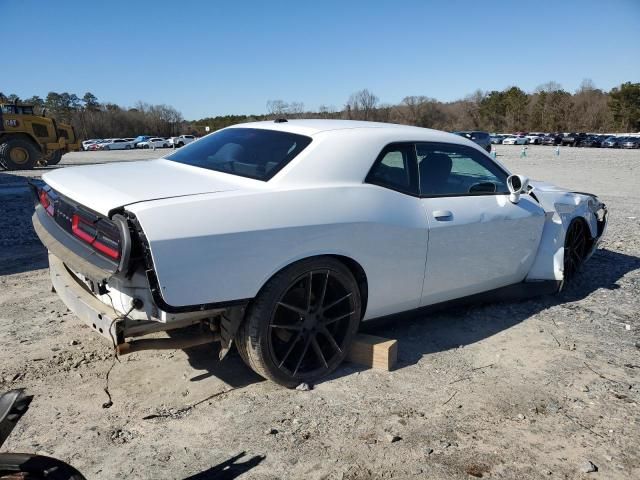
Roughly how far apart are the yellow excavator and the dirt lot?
670 inches

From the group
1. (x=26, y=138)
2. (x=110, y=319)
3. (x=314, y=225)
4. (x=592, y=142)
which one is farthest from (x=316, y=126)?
(x=592, y=142)

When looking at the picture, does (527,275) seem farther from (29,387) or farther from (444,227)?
(29,387)

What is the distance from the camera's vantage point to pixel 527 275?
4.64 m

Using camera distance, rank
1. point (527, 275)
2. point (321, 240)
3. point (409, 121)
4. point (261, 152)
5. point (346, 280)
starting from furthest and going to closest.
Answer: point (409, 121), point (527, 275), point (261, 152), point (346, 280), point (321, 240)

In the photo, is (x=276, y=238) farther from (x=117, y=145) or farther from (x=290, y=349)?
(x=117, y=145)

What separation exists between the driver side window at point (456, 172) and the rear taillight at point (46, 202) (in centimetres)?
242

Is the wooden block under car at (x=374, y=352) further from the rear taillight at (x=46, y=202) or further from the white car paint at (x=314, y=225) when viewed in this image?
the rear taillight at (x=46, y=202)

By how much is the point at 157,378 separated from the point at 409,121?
95034 millimetres

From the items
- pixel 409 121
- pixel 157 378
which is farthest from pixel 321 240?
pixel 409 121

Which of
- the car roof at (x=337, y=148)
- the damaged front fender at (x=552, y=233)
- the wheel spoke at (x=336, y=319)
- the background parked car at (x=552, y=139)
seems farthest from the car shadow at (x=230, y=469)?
the background parked car at (x=552, y=139)

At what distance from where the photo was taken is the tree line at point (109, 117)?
256 ft

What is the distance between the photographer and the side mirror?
4.18 m

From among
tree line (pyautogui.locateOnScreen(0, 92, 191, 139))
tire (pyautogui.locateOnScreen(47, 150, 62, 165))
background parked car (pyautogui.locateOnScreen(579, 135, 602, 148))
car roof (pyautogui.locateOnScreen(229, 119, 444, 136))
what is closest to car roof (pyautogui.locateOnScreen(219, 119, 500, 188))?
car roof (pyautogui.locateOnScreen(229, 119, 444, 136))

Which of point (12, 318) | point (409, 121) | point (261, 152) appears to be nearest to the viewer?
point (261, 152)
